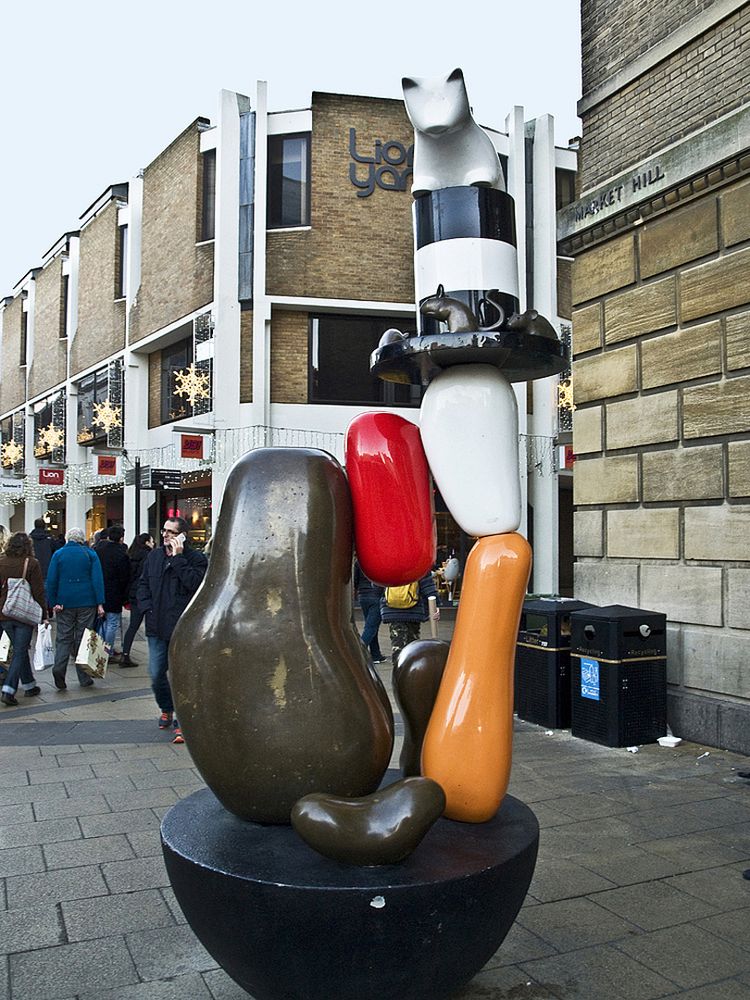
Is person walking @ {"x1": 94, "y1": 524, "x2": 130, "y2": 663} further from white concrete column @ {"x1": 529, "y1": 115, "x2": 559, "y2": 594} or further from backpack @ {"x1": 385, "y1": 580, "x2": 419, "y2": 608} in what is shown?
white concrete column @ {"x1": 529, "y1": 115, "x2": 559, "y2": 594}

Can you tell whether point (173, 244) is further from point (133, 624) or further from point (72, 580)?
point (72, 580)

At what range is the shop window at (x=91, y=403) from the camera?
26.8m

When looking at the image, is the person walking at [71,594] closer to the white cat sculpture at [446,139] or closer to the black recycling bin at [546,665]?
the black recycling bin at [546,665]

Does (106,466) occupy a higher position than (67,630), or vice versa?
(106,466)

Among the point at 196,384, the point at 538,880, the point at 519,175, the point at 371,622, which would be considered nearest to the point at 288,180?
the point at 196,384

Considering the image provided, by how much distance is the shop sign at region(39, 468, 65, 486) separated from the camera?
1097 inches

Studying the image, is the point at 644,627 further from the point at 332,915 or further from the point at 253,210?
the point at 253,210

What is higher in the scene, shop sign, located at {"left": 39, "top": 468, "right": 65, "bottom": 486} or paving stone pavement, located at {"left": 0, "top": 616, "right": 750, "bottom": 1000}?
shop sign, located at {"left": 39, "top": 468, "right": 65, "bottom": 486}

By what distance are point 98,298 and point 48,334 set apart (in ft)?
20.4

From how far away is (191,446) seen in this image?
20031 mm

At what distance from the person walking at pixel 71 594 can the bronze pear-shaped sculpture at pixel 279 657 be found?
716 cm

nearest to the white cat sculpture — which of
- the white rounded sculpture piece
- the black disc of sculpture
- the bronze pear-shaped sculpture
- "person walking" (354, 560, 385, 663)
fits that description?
the black disc of sculpture

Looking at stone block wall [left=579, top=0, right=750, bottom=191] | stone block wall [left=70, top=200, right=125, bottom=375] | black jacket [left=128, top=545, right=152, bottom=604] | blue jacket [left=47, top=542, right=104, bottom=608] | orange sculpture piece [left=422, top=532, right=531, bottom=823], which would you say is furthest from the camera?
stone block wall [left=70, top=200, right=125, bottom=375]

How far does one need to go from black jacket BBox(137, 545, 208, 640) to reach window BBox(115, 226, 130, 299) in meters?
20.2
